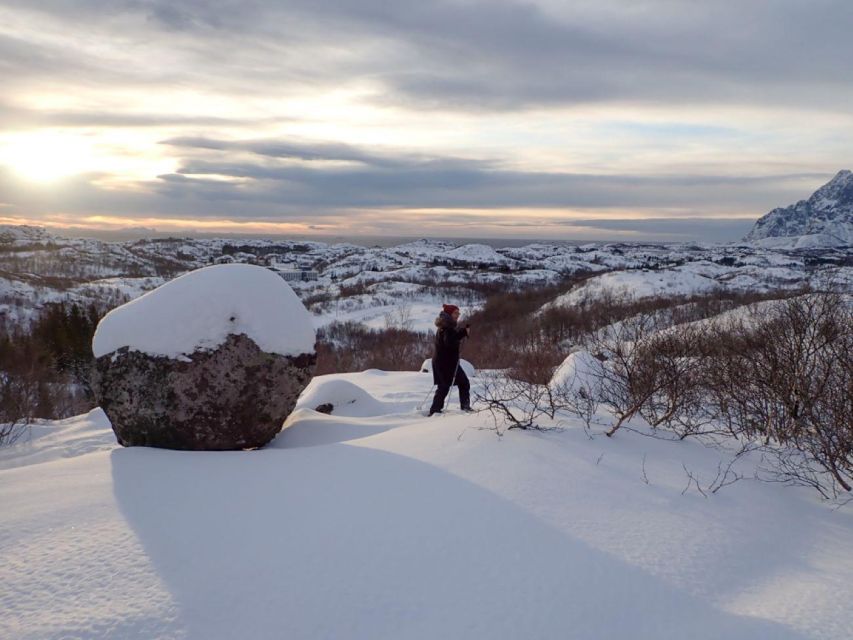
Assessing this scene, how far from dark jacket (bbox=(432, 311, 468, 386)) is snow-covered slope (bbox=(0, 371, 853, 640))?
9.68ft

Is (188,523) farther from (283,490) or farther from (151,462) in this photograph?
(151,462)

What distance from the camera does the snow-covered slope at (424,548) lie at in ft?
8.91

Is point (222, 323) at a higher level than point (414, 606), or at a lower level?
higher

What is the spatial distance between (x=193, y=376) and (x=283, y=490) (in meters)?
2.80

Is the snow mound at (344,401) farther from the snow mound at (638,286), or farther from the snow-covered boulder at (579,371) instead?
the snow mound at (638,286)

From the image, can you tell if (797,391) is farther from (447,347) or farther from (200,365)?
(200,365)

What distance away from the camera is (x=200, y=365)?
6426 millimetres

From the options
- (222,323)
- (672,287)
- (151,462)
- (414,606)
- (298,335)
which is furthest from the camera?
(672,287)

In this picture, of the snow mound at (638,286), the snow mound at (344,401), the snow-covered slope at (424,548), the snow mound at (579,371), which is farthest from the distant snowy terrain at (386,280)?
the snow-covered slope at (424,548)

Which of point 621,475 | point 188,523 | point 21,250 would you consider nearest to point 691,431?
point 621,475

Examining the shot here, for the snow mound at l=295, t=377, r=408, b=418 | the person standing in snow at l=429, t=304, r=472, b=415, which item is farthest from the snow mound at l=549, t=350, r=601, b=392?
the person standing in snow at l=429, t=304, r=472, b=415

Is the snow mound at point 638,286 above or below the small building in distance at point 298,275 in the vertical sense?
above

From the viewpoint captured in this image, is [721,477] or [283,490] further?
[721,477]

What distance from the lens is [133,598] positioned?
282cm
